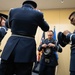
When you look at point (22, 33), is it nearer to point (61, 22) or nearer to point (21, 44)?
point (21, 44)

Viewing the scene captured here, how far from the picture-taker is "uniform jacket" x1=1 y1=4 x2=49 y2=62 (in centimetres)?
179

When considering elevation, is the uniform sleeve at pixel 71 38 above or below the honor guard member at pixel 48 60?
above

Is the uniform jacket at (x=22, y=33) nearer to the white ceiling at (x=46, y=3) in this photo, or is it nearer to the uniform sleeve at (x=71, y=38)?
the uniform sleeve at (x=71, y=38)

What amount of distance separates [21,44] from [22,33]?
121mm

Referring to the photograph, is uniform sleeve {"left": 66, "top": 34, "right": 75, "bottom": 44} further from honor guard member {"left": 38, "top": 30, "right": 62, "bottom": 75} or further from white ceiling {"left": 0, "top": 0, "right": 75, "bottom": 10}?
white ceiling {"left": 0, "top": 0, "right": 75, "bottom": 10}

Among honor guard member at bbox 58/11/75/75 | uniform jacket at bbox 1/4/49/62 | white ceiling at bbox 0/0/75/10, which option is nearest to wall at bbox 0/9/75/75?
white ceiling at bbox 0/0/75/10

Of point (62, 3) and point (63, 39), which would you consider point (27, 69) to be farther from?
point (62, 3)

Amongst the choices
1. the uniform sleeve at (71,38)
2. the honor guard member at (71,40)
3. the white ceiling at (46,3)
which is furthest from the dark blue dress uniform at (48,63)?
the white ceiling at (46,3)

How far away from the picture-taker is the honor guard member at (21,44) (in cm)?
178

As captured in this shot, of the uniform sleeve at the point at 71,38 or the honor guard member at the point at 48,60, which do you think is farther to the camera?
the honor guard member at the point at 48,60

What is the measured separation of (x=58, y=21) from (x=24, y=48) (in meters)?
4.01

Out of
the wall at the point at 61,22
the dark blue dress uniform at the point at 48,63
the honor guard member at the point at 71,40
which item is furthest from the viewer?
the wall at the point at 61,22

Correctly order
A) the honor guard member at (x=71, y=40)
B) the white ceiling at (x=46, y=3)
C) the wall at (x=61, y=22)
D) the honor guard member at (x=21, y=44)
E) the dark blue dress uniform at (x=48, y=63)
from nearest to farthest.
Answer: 1. the honor guard member at (x=21, y=44)
2. the honor guard member at (x=71, y=40)
3. the dark blue dress uniform at (x=48, y=63)
4. the white ceiling at (x=46, y=3)
5. the wall at (x=61, y=22)

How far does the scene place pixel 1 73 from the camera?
70.6 inches
